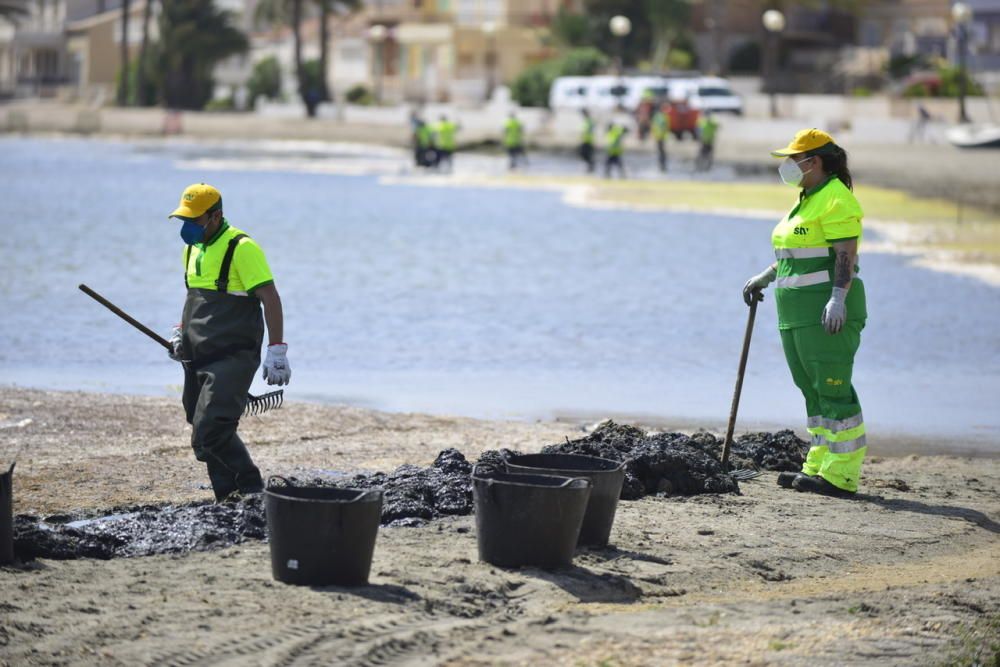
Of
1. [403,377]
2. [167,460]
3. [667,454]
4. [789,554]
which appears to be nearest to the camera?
[789,554]

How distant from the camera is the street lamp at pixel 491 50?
83.4 m

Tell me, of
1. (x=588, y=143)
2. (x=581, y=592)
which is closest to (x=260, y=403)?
(x=581, y=592)

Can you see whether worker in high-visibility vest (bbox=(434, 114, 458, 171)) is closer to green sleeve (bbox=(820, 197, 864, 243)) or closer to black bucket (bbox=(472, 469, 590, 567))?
green sleeve (bbox=(820, 197, 864, 243))

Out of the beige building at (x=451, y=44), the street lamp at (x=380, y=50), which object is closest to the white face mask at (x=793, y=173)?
the beige building at (x=451, y=44)

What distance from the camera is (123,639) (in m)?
6.36

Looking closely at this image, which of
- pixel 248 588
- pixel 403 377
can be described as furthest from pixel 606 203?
pixel 248 588

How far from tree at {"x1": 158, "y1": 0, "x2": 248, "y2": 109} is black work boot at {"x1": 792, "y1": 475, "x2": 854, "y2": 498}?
83.0m

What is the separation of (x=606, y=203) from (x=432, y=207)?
3.48 m

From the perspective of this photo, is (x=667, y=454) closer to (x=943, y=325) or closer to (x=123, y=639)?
(x=123, y=639)

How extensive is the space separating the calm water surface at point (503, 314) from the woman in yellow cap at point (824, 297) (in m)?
2.97

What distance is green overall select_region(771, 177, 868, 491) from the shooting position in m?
9.38

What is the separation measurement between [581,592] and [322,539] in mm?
1082

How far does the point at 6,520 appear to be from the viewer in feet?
23.9

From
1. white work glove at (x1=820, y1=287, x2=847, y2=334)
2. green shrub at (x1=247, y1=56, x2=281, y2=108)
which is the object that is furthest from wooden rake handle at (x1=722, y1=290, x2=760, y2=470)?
green shrub at (x1=247, y1=56, x2=281, y2=108)
